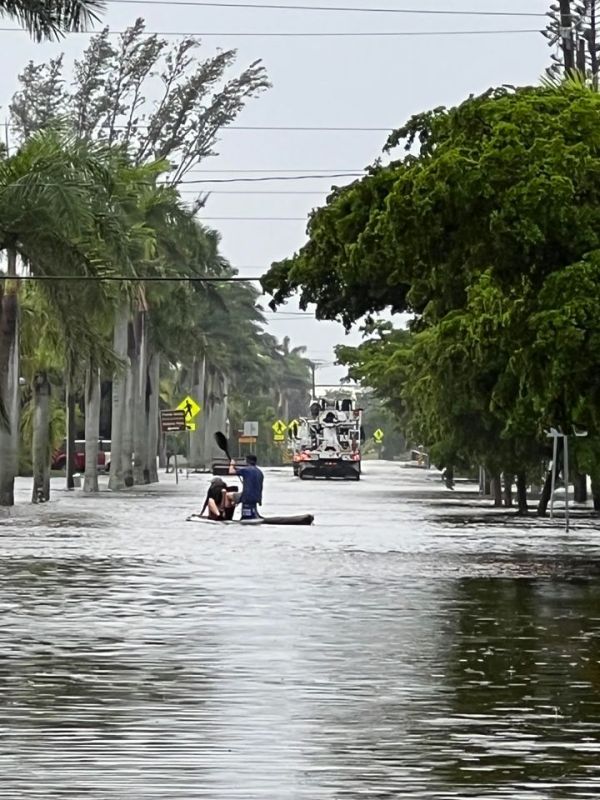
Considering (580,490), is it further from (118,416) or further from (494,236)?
(494,236)

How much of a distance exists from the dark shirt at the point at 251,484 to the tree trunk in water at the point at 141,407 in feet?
104

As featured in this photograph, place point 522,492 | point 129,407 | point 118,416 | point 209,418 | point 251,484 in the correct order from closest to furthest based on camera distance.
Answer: point 251,484
point 522,492
point 118,416
point 129,407
point 209,418

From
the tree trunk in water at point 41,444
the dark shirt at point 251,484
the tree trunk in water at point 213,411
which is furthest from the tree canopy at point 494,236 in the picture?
the tree trunk in water at point 213,411

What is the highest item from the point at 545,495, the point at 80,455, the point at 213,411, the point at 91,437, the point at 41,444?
the point at 213,411

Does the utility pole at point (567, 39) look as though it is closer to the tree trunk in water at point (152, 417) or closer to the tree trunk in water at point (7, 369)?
the tree trunk in water at point (7, 369)

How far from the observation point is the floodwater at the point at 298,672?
10.5 m

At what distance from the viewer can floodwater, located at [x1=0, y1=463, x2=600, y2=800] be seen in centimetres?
1048

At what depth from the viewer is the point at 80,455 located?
86.1 metres

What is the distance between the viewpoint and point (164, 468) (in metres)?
115

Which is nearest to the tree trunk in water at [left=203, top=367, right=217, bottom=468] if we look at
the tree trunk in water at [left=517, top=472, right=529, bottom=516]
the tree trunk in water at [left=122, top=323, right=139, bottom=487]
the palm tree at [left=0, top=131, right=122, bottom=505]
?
the tree trunk in water at [left=122, top=323, right=139, bottom=487]

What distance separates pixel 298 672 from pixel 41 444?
39.4 meters

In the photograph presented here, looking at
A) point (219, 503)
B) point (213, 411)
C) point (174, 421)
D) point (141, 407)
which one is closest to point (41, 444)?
point (219, 503)

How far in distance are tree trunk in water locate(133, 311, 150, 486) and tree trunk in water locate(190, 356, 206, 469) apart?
3981 cm

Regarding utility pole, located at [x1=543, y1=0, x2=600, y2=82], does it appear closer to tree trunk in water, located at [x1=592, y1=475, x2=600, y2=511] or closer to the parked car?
tree trunk in water, located at [x1=592, y1=475, x2=600, y2=511]
